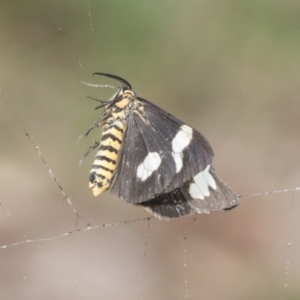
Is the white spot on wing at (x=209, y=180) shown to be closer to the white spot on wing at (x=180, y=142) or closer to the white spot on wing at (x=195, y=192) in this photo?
the white spot on wing at (x=195, y=192)

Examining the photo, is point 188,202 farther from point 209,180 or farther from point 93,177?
point 93,177

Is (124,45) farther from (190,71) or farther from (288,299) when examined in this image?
(288,299)

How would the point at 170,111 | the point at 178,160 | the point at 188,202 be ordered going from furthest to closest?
the point at 170,111 → the point at 188,202 → the point at 178,160

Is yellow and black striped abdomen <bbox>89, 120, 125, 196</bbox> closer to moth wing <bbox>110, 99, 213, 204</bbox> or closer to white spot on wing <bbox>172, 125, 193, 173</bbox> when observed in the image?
moth wing <bbox>110, 99, 213, 204</bbox>

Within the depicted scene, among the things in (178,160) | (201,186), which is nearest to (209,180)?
(201,186)

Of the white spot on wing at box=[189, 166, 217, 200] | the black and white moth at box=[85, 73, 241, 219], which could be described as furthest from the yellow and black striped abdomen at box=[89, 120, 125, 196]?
the white spot on wing at box=[189, 166, 217, 200]

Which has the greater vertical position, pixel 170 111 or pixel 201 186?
pixel 170 111

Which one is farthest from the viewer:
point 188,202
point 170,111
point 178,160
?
point 170,111
